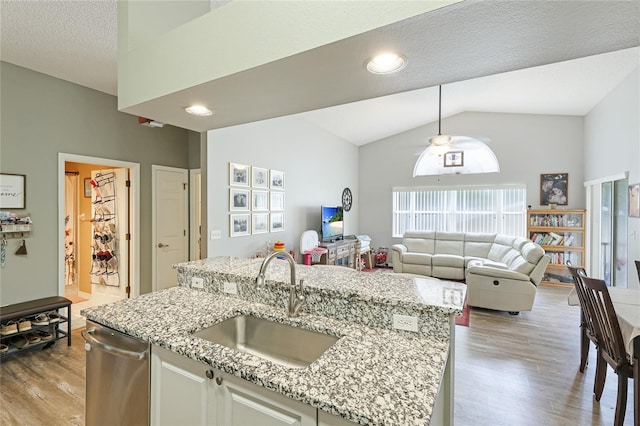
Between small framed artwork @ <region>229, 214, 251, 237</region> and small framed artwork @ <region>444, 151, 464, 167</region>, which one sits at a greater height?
small framed artwork @ <region>444, 151, 464, 167</region>

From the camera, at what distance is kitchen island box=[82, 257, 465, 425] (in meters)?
0.95

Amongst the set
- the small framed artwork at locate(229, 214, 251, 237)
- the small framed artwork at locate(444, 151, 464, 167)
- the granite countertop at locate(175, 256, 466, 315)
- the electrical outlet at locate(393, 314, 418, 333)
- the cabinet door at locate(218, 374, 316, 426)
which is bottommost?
the cabinet door at locate(218, 374, 316, 426)

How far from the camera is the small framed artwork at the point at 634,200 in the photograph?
3706mm

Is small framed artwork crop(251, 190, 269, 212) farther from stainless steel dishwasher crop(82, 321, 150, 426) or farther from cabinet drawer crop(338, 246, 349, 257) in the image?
stainless steel dishwasher crop(82, 321, 150, 426)

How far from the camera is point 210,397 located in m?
1.22

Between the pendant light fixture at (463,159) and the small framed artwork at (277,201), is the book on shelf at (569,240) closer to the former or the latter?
the pendant light fixture at (463,159)

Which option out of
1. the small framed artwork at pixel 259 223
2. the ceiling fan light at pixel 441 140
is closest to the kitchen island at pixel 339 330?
the small framed artwork at pixel 259 223

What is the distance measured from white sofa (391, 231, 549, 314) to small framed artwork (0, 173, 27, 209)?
213 inches

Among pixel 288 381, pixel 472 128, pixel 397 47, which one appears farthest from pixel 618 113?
pixel 288 381

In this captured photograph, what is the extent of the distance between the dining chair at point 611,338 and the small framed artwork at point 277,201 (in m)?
3.73

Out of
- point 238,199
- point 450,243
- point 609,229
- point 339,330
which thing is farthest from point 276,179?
point 609,229

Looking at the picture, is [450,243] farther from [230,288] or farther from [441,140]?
[230,288]

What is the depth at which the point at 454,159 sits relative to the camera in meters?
6.94

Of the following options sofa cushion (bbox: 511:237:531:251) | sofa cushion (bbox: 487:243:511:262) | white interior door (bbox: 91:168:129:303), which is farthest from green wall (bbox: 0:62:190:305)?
sofa cushion (bbox: 487:243:511:262)
